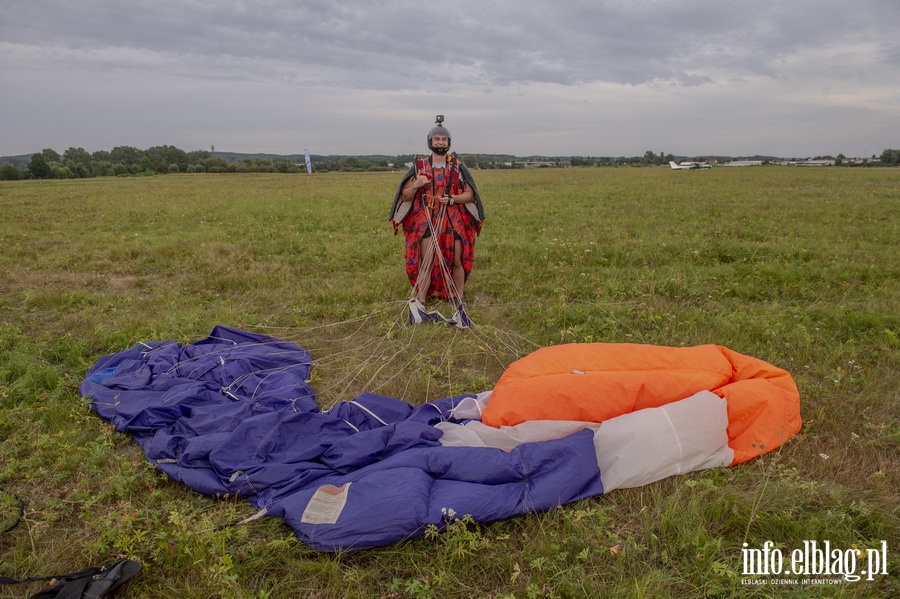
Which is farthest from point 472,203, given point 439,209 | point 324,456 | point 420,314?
point 324,456

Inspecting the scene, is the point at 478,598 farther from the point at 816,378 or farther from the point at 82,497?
the point at 816,378

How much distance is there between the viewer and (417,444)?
306cm

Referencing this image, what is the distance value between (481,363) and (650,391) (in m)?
1.62

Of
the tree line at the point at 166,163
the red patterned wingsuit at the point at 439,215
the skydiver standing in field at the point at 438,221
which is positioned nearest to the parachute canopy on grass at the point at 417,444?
the skydiver standing in field at the point at 438,221

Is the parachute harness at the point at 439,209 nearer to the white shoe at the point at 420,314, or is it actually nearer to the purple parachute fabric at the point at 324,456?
the white shoe at the point at 420,314

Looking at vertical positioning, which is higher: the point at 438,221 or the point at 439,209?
the point at 439,209

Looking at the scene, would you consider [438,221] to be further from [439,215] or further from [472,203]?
[472,203]

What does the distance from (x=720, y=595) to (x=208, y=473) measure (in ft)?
8.59

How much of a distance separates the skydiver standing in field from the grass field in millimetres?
418

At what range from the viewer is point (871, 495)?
8.65 feet

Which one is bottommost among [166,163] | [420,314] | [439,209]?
[420,314]

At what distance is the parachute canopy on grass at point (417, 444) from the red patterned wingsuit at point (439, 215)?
2.27 meters

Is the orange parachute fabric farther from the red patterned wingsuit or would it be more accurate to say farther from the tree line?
the tree line

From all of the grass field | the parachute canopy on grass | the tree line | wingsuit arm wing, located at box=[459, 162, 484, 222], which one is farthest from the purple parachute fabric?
Result: the tree line
